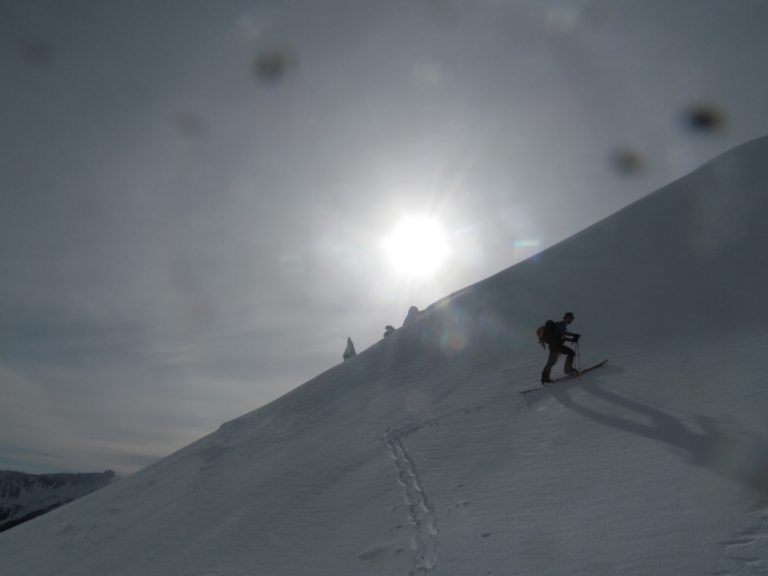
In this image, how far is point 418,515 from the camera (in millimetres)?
6805

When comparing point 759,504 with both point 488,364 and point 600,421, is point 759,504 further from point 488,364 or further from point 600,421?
point 488,364

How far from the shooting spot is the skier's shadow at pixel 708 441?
535 cm

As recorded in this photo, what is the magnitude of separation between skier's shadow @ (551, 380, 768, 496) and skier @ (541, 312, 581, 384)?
2.03 meters

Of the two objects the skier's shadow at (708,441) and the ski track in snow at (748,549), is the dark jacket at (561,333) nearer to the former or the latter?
the skier's shadow at (708,441)

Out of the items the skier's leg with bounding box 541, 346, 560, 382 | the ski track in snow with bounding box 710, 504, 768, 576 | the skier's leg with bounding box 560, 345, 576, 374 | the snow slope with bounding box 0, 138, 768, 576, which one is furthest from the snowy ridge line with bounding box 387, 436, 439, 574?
the skier's leg with bounding box 560, 345, 576, 374

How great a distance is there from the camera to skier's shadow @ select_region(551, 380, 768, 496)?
5348mm

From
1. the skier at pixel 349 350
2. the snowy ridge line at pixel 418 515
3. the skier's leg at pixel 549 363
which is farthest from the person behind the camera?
the skier at pixel 349 350

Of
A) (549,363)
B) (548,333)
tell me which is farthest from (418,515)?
(548,333)

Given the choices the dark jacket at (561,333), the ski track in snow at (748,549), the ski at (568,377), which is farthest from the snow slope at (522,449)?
the dark jacket at (561,333)

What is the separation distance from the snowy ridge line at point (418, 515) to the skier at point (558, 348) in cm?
335

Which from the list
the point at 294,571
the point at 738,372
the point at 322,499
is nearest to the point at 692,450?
the point at 738,372

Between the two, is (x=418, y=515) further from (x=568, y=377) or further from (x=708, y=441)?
(x=568, y=377)

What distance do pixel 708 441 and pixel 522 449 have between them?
8.09 feet

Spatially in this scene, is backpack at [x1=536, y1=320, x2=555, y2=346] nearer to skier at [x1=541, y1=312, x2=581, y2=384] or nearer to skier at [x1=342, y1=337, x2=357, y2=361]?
skier at [x1=541, y1=312, x2=581, y2=384]
